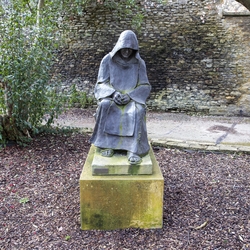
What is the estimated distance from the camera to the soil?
2379mm

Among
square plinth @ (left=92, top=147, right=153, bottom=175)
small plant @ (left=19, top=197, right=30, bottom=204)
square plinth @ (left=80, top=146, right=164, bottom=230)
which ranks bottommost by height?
small plant @ (left=19, top=197, right=30, bottom=204)

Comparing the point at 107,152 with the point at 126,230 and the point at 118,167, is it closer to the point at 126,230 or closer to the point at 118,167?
the point at 118,167

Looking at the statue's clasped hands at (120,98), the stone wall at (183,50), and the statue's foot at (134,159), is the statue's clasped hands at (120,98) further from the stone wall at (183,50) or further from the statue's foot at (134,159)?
the stone wall at (183,50)

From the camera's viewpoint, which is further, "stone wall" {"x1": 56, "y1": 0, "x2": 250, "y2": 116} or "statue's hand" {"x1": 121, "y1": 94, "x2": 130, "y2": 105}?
"stone wall" {"x1": 56, "y1": 0, "x2": 250, "y2": 116}

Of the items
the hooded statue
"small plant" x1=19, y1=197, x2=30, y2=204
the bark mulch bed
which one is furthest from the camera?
"small plant" x1=19, y1=197, x2=30, y2=204

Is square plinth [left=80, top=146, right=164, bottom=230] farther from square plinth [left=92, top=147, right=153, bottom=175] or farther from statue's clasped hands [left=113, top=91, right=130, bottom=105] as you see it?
statue's clasped hands [left=113, top=91, right=130, bottom=105]

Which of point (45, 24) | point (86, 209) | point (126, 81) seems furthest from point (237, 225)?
point (45, 24)

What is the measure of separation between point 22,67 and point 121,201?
9.45 feet

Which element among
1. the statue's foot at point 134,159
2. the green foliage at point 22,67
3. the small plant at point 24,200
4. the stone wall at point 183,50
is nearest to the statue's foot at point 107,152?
the statue's foot at point 134,159

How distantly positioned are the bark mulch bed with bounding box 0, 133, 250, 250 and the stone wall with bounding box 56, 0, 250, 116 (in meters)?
4.39

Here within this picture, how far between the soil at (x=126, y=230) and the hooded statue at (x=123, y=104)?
753mm

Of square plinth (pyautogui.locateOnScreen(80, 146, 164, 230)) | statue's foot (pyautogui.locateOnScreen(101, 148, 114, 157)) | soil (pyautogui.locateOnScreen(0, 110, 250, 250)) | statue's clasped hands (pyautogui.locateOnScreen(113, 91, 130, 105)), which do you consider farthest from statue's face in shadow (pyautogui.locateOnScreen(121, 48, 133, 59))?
soil (pyautogui.locateOnScreen(0, 110, 250, 250))

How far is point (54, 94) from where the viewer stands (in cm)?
514

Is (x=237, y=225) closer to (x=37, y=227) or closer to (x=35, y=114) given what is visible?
(x=37, y=227)
